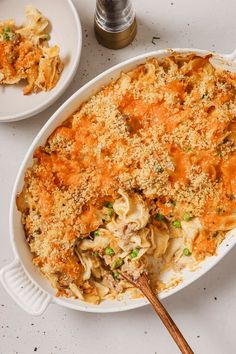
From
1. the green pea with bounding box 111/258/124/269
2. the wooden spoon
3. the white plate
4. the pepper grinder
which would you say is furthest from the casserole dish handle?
the pepper grinder

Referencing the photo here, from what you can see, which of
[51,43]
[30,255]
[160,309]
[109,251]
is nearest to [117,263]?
[109,251]

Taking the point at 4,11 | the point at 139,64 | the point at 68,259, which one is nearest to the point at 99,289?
the point at 68,259

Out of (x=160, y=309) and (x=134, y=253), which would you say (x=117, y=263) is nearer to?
(x=134, y=253)

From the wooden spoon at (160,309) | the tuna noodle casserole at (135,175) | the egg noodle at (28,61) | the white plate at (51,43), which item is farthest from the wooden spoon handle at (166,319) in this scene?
the egg noodle at (28,61)

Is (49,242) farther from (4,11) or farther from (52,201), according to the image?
(4,11)

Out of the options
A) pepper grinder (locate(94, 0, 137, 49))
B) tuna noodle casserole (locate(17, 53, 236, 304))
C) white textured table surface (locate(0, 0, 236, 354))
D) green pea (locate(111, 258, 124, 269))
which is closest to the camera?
tuna noodle casserole (locate(17, 53, 236, 304))

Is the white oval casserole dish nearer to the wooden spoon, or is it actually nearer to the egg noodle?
the wooden spoon
